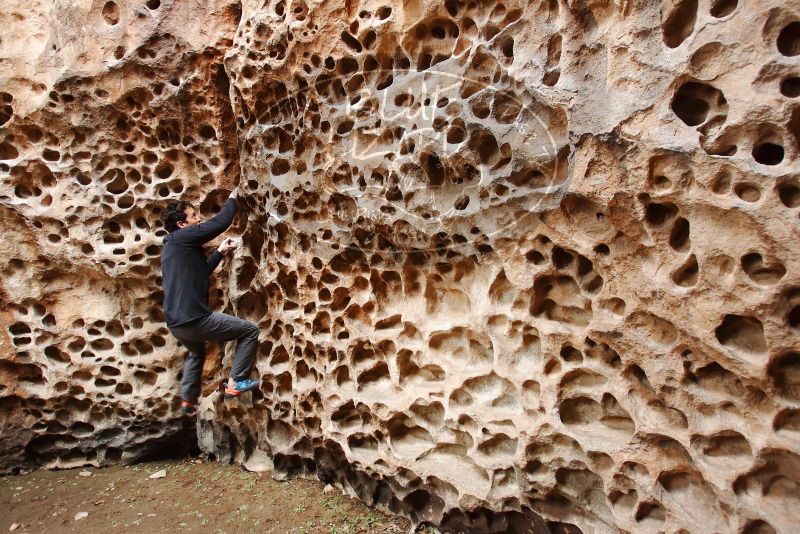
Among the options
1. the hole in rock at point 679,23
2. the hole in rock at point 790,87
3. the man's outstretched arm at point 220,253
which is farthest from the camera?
the man's outstretched arm at point 220,253

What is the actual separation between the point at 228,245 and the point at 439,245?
165 centimetres

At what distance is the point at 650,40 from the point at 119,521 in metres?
3.61

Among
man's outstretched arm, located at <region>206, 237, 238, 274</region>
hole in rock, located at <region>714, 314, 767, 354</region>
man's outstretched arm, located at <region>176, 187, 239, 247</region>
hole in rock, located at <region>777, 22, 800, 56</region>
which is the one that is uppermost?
hole in rock, located at <region>777, 22, 800, 56</region>

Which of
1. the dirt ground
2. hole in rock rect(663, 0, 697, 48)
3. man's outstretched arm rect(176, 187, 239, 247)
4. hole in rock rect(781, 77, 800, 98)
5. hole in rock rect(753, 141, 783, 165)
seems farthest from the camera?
man's outstretched arm rect(176, 187, 239, 247)

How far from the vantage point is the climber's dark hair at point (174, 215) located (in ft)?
11.8

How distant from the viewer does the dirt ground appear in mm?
3229

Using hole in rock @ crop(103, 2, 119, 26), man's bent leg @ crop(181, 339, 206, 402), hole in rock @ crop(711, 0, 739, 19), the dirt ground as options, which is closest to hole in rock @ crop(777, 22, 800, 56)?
hole in rock @ crop(711, 0, 739, 19)

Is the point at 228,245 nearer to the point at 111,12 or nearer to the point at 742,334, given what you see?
the point at 111,12

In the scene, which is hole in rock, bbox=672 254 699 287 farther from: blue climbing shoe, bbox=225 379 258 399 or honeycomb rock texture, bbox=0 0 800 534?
blue climbing shoe, bbox=225 379 258 399

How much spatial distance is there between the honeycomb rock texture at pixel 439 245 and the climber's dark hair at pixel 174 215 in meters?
0.35

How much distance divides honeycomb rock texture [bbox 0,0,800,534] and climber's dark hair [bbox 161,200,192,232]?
35 cm

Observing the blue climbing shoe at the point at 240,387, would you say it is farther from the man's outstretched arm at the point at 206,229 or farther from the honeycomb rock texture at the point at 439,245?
the man's outstretched arm at the point at 206,229

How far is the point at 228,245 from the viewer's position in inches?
155

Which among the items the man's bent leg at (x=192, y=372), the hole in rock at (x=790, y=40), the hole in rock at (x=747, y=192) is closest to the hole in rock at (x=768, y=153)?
the hole in rock at (x=747, y=192)
